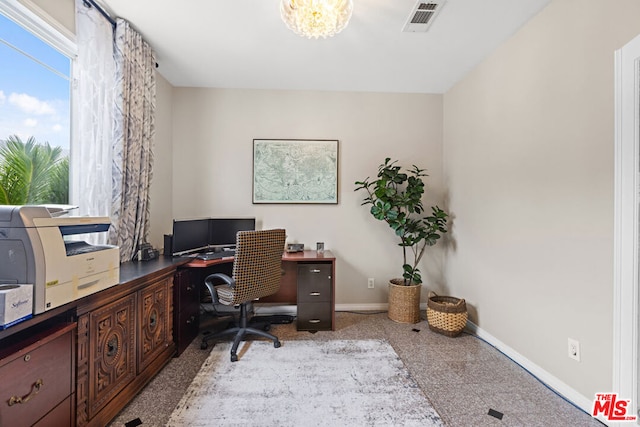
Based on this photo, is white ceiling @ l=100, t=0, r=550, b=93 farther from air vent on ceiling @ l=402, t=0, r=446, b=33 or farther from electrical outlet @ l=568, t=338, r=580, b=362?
electrical outlet @ l=568, t=338, r=580, b=362

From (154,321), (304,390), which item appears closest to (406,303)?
(304,390)

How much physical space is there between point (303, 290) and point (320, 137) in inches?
71.7

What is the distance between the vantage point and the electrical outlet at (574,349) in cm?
174

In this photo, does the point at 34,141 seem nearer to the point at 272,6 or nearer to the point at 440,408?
the point at 272,6

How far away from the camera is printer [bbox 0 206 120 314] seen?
3.74ft

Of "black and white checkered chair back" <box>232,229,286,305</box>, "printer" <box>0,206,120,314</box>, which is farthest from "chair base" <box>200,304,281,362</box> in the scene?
"printer" <box>0,206,120,314</box>

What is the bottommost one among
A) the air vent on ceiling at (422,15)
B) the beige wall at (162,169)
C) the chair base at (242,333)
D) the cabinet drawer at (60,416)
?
the chair base at (242,333)

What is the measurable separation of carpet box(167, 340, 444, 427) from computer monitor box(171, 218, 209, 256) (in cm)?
98

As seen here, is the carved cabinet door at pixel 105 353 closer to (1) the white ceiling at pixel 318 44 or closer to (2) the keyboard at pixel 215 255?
(2) the keyboard at pixel 215 255

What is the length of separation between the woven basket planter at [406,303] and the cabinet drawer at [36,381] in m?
2.67

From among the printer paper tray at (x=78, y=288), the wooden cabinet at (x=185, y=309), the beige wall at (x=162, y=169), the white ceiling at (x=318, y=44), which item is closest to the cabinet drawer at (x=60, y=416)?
the printer paper tray at (x=78, y=288)

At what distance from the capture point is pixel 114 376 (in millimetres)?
1617

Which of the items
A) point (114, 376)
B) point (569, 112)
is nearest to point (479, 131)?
point (569, 112)

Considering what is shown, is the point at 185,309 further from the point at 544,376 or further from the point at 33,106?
the point at 544,376
